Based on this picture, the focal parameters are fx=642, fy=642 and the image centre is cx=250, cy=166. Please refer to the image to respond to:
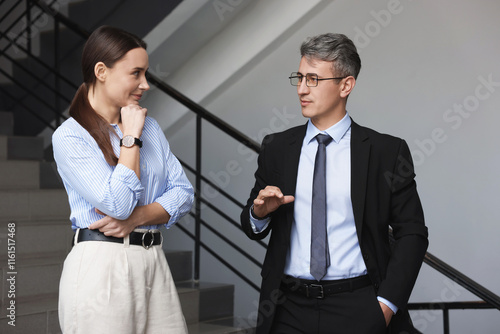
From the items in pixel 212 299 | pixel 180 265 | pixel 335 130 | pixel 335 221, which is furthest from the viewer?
pixel 180 265

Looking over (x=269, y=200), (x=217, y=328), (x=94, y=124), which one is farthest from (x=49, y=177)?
(x=269, y=200)

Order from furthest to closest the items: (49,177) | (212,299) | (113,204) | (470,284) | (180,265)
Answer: (49,177)
(180,265)
(212,299)
(470,284)
(113,204)

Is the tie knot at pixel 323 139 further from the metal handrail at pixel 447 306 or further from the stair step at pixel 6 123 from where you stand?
the stair step at pixel 6 123

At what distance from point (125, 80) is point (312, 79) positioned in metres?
0.60

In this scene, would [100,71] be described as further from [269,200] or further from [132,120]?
[269,200]

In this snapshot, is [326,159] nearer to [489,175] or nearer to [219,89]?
[489,175]

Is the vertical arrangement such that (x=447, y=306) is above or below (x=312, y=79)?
below

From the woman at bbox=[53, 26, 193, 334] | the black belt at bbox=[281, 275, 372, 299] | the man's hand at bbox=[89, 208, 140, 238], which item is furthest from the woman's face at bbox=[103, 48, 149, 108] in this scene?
the black belt at bbox=[281, 275, 372, 299]

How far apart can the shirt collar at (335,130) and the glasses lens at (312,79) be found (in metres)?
0.16

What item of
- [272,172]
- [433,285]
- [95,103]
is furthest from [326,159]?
[433,285]

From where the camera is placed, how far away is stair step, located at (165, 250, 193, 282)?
400cm

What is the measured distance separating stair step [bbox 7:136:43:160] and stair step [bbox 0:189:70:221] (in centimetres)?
68

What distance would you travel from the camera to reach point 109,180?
184 cm

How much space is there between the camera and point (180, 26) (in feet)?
16.5
